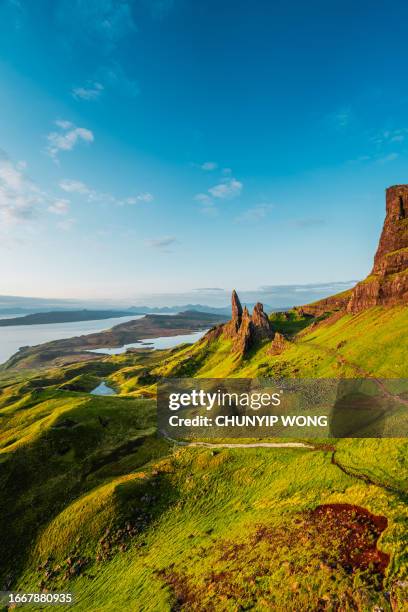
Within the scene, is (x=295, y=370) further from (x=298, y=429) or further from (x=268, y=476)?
(x=268, y=476)

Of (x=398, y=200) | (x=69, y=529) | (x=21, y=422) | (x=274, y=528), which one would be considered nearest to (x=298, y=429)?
(x=274, y=528)

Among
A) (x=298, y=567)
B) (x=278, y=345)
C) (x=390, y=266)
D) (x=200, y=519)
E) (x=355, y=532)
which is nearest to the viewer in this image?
(x=298, y=567)

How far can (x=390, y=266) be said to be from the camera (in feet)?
384

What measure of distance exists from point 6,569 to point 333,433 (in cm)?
5471

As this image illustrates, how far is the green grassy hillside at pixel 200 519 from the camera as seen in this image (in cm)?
2439

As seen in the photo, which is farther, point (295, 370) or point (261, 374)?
point (261, 374)

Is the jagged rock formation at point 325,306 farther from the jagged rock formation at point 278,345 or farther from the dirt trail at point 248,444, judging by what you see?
the dirt trail at point 248,444

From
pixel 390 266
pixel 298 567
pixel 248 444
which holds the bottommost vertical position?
pixel 248 444

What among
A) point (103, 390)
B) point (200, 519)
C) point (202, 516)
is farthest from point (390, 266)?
point (103, 390)

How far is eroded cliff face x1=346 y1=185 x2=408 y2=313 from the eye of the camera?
104938mm

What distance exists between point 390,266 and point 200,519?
11466 cm

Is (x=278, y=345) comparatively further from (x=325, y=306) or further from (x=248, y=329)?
(x=325, y=306)

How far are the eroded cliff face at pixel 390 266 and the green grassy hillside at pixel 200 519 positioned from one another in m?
32.1

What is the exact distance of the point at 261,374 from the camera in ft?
349
